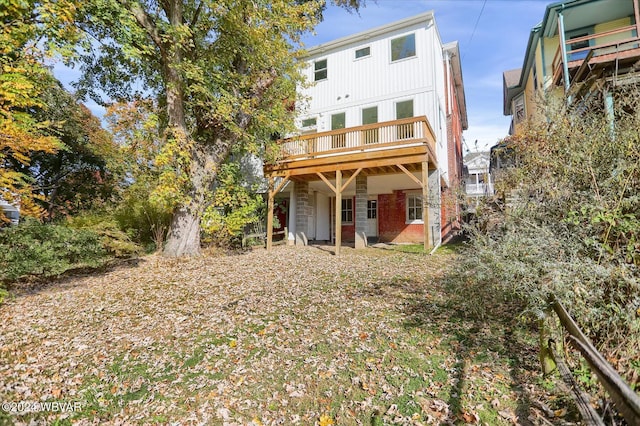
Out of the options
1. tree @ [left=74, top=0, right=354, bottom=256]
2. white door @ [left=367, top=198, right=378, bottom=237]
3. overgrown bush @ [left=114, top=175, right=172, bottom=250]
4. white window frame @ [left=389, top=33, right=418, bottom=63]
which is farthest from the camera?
white door @ [left=367, top=198, right=378, bottom=237]

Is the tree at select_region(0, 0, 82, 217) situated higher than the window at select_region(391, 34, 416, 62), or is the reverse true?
the window at select_region(391, 34, 416, 62)

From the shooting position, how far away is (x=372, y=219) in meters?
15.0

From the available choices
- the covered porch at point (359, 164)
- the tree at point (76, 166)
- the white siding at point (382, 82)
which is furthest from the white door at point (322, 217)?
the tree at point (76, 166)

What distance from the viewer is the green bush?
19.2 feet

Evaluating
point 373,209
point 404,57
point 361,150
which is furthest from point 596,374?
point 373,209

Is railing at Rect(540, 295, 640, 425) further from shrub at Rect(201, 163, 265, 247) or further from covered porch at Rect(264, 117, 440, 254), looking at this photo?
shrub at Rect(201, 163, 265, 247)

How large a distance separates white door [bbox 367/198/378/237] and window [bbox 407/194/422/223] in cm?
165

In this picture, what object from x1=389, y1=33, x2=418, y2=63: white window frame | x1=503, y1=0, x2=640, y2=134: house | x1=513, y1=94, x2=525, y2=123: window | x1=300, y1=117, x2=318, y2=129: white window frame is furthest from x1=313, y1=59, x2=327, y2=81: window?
x1=513, y1=94, x2=525, y2=123: window

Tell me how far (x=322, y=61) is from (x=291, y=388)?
13.8 m

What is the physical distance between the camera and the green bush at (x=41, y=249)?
5859 mm

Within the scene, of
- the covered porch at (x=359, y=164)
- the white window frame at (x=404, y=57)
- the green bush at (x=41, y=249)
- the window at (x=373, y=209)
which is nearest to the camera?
the green bush at (x=41, y=249)

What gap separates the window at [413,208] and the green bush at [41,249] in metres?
11.6

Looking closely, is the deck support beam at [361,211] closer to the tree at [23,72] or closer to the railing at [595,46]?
the railing at [595,46]

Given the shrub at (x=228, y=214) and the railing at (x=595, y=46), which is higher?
the railing at (x=595, y=46)
